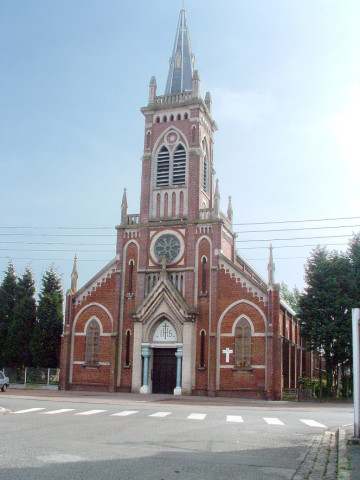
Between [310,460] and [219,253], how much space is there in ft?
97.1

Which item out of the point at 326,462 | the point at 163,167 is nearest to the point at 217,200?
the point at 163,167

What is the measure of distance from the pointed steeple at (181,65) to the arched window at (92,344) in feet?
64.1

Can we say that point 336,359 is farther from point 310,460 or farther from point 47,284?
point 310,460

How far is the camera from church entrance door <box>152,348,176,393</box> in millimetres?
40031

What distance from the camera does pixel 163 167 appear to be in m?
44.4

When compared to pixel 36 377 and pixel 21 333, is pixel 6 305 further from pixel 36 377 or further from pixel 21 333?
pixel 36 377

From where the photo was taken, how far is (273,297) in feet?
124

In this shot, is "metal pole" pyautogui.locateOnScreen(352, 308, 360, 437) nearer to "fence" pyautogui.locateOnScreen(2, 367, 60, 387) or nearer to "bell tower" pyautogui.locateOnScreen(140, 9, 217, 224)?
"bell tower" pyautogui.locateOnScreen(140, 9, 217, 224)

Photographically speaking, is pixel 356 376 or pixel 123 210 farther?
pixel 123 210

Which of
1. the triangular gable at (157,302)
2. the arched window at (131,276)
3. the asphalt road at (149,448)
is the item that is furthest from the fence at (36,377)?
the asphalt road at (149,448)

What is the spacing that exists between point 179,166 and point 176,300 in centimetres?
1053

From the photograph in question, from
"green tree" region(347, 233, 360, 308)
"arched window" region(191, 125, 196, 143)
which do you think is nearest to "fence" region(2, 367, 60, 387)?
"arched window" region(191, 125, 196, 143)

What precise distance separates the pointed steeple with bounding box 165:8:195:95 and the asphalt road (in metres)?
34.4

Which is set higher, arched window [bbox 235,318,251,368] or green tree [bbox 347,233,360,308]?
green tree [bbox 347,233,360,308]
